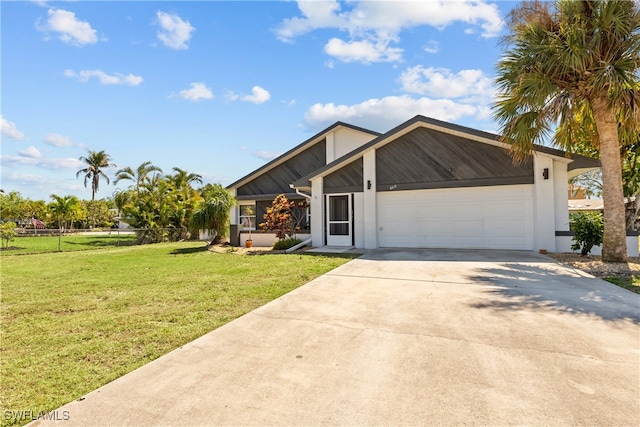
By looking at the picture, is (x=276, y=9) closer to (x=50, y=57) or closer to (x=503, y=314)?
(x=50, y=57)

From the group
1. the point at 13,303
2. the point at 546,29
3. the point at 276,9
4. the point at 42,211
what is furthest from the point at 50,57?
the point at 42,211

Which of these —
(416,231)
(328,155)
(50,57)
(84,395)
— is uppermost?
(50,57)

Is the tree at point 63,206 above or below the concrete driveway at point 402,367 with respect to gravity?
above

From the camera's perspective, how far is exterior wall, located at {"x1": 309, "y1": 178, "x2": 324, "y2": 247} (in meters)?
14.5

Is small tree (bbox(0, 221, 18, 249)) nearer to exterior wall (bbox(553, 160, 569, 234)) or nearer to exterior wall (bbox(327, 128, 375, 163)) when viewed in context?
exterior wall (bbox(327, 128, 375, 163))

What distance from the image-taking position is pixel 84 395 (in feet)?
8.99

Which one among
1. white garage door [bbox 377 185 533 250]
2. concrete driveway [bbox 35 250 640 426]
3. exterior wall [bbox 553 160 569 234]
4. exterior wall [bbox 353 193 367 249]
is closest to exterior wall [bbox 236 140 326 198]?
exterior wall [bbox 353 193 367 249]

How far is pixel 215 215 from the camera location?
17.3 meters

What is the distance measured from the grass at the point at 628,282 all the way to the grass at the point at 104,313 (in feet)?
21.3

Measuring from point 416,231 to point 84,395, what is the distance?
11.9 m

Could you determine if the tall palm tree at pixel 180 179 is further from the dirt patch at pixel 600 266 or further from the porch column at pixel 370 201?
the dirt patch at pixel 600 266

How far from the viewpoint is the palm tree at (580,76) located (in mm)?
8039

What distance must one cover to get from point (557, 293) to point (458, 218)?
22.1 ft

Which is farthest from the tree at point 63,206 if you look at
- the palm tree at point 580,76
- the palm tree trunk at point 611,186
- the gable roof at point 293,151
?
the palm tree trunk at point 611,186
